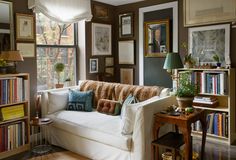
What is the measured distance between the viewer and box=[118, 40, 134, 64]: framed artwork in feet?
16.0

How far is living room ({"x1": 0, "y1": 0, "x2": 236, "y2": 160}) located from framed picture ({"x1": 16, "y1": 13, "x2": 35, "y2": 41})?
2 cm

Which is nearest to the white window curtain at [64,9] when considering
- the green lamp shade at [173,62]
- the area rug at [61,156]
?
the green lamp shade at [173,62]

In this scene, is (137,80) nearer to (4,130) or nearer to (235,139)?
(235,139)

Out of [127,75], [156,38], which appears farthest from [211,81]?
[127,75]

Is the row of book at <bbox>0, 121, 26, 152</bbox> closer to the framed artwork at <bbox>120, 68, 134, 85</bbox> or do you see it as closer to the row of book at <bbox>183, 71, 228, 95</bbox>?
the framed artwork at <bbox>120, 68, 134, 85</bbox>

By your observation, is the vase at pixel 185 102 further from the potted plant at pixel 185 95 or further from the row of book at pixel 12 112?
the row of book at pixel 12 112

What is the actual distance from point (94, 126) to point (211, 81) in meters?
1.97

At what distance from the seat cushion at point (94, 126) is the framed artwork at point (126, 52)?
1698 mm

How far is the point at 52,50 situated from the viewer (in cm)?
424

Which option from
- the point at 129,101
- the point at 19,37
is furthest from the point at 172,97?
the point at 19,37

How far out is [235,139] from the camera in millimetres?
3635

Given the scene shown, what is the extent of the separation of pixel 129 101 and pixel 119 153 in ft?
2.42

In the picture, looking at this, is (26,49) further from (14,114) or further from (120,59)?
(120,59)

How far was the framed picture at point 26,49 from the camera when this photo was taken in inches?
141
